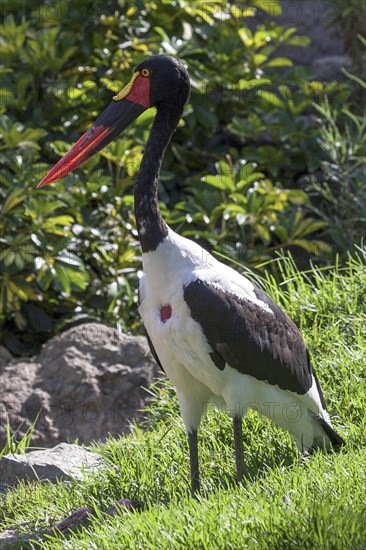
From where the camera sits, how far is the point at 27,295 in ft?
22.3

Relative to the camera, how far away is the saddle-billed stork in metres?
4.48

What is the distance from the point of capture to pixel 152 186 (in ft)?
15.3

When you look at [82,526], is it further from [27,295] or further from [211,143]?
[211,143]

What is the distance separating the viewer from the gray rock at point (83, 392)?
244 inches

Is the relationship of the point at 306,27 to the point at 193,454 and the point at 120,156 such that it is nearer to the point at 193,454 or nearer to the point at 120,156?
the point at 120,156

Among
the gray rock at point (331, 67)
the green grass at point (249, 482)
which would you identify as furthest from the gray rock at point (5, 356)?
the gray rock at point (331, 67)

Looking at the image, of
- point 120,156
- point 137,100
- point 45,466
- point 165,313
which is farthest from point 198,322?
point 120,156

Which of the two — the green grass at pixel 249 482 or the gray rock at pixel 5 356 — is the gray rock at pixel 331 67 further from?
the gray rock at pixel 5 356

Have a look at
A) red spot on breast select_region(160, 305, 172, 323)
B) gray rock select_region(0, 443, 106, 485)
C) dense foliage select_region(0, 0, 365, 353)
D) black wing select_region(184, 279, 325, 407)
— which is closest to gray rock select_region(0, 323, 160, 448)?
dense foliage select_region(0, 0, 365, 353)

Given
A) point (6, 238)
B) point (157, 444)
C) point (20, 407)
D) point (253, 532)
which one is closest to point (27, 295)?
point (6, 238)

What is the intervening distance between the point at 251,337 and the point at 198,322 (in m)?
0.32

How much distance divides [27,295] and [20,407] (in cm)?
85

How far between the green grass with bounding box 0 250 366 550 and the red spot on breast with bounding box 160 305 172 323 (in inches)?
28.6

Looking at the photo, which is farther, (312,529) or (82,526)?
(82,526)
